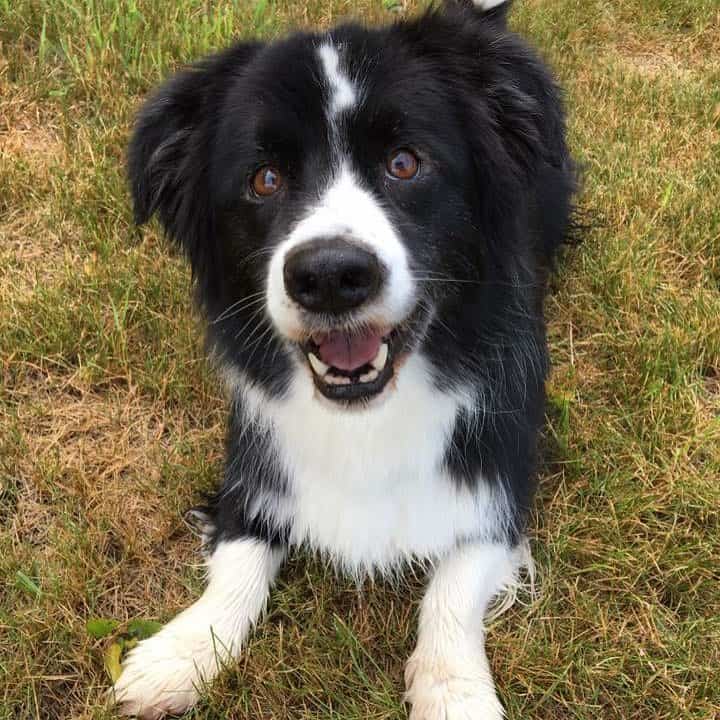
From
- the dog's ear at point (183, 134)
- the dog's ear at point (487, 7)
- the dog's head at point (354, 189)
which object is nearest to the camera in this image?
the dog's head at point (354, 189)

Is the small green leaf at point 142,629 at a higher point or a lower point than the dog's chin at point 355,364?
lower

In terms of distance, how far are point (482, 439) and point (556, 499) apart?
53 cm

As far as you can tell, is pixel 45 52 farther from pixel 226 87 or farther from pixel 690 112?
pixel 690 112

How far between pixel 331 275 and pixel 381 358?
13.4 inches

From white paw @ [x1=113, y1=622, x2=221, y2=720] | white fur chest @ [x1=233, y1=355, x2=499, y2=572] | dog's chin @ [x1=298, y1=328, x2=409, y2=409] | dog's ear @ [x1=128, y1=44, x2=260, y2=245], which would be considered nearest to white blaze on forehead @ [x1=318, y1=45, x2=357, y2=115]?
dog's ear @ [x1=128, y1=44, x2=260, y2=245]

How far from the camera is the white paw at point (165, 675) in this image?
2176 millimetres

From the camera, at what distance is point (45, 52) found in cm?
436

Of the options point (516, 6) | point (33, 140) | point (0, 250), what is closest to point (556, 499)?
point (0, 250)

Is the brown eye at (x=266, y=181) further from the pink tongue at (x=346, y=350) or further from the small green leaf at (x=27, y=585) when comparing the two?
the small green leaf at (x=27, y=585)

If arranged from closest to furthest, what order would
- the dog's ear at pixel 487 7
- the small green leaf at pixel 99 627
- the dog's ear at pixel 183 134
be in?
the dog's ear at pixel 183 134 → the small green leaf at pixel 99 627 → the dog's ear at pixel 487 7

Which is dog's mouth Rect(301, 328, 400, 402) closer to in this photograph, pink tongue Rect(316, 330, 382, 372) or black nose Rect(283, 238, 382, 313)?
pink tongue Rect(316, 330, 382, 372)

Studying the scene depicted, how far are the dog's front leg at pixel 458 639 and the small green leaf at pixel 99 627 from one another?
2.94 ft

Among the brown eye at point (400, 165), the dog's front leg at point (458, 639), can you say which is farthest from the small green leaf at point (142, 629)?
the brown eye at point (400, 165)

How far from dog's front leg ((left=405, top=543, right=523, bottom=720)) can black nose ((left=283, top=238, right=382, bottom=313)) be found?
3.20 ft
